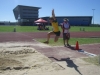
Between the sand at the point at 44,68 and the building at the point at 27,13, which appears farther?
the building at the point at 27,13

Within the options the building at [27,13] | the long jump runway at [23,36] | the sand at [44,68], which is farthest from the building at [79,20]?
the sand at [44,68]

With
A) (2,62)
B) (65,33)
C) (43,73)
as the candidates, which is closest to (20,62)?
(2,62)

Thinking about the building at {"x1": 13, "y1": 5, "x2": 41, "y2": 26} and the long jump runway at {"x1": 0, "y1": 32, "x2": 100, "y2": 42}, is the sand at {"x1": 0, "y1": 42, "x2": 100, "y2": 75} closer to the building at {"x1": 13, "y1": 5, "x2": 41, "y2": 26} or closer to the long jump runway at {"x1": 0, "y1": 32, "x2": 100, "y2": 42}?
the long jump runway at {"x1": 0, "y1": 32, "x2": 100, "y2": 42}

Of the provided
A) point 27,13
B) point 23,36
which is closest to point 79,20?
point 27,13

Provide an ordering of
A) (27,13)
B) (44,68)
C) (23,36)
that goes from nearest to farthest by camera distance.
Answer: (44,68) → (23,36) → (27,13)

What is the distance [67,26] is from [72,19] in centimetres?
9295

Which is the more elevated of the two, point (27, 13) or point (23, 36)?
point (27, 13)

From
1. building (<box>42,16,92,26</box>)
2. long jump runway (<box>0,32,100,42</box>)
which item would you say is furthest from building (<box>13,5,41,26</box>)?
long jump runway (<box>0,32,100,42</box>)

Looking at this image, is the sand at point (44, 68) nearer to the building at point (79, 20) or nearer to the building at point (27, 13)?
the building at point (27, 13)

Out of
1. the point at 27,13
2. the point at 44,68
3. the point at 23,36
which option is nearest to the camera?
the point at 44,68

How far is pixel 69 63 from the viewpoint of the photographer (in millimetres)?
7516

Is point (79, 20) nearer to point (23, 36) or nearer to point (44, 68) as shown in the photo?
point (23, 36)

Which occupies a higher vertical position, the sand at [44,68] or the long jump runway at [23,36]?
the sand at [44,68]

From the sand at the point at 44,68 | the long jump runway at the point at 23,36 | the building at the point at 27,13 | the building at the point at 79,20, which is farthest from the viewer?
the building at the point at 27,13
